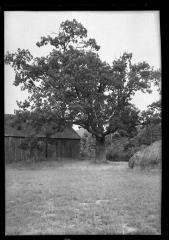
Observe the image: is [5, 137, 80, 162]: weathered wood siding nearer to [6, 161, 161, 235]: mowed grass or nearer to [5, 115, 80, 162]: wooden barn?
[5, 115, 80, 162]: wooden barn

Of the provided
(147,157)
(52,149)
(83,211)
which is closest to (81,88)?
(52,149)

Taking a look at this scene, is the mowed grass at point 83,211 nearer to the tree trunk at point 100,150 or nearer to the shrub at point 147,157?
the shrub at point 147,157

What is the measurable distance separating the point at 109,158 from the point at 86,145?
4.54 metres

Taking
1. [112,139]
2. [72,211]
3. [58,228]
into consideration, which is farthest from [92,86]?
[58,228]

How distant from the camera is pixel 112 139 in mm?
11242

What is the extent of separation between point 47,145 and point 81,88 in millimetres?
3330

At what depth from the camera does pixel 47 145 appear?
1268cm

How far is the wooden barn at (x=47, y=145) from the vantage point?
36.6 feet

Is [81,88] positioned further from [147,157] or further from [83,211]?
[83,211]

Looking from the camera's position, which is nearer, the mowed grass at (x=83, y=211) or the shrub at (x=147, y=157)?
the mowed grass at (x=83, y=211)

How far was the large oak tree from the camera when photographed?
34.3 ft

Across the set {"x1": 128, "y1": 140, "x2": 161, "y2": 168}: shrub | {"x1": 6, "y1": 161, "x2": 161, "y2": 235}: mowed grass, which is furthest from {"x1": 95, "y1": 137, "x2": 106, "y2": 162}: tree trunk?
{"x1": 6, "y1": 161, "x2": 161, "y2": 235}: mowed grass

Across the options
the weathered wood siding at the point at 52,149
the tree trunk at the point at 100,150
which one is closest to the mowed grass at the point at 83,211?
the tree trunk at the point at 100,150
